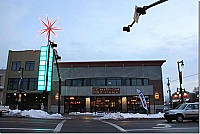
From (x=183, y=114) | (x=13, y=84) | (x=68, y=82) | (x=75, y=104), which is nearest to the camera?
(x=183, y=114)

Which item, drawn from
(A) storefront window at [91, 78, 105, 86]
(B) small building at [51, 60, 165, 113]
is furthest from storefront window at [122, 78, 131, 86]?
(A) storefront window at [91, 78, 105, 86]

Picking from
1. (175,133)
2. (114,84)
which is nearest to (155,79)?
(114,84)

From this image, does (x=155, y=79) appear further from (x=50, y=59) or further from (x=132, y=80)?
(x=50, y=59)

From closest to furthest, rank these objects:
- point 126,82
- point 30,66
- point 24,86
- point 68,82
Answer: point 126,82 → point 68,82 → point 24,86 → point 30,66

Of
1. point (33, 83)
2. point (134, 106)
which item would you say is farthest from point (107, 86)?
point (33, 83)

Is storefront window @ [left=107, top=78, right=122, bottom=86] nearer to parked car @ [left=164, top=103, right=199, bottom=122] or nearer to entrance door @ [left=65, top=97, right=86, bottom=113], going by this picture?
entrance door @ [left=65, top=97, right=86, bottom=113]

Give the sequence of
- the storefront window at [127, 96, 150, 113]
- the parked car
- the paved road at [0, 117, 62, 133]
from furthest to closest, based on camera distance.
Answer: the storefront window at [127, 96, 150, 113] → the parked car → the paved road at [0, 117, 62, 133]

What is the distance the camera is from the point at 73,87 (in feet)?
121

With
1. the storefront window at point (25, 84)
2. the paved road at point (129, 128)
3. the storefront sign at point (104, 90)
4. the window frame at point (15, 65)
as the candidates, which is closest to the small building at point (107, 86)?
the storefront sign at point (104, 90)

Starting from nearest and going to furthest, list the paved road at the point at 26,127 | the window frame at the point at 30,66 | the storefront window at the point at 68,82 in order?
the paved road at the point at 26,127 → the storefront window at the point at 68,82 → the window frame at the point at 30,66

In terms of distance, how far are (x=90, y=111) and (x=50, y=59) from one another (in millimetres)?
12543

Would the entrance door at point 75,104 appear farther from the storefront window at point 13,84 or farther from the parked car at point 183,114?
the parked car at point 183,114

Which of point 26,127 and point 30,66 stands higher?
point 30,66

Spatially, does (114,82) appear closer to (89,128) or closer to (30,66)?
(30,66)
